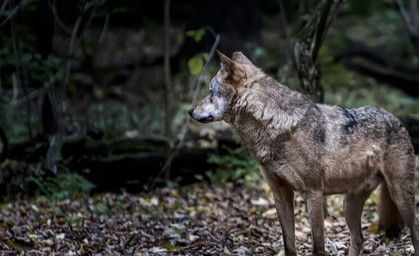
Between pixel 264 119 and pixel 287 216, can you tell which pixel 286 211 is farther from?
pixel 264 119

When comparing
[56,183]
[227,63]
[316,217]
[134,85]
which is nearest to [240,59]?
[227,63]

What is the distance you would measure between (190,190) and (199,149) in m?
0.83

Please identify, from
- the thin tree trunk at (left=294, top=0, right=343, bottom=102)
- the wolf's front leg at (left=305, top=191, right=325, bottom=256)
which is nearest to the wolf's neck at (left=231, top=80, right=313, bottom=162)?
the wolf's front leg at (left=305, top=191, right=325, bottom=256)

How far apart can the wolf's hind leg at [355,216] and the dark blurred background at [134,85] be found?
7.56ft

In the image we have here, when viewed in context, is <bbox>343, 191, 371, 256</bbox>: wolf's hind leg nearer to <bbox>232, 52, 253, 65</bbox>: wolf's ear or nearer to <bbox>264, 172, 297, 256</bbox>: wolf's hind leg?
<bbox>264, 172, 297, 256</bbox>: wolf's hind leg

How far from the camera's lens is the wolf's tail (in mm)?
7027

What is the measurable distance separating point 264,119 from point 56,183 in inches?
170

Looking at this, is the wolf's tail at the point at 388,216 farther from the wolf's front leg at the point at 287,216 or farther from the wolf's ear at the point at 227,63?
the wolf's ear at the point at 227,63

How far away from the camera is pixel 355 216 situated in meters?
7.05

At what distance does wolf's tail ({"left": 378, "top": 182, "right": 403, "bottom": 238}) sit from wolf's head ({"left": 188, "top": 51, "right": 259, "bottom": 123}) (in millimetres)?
1987

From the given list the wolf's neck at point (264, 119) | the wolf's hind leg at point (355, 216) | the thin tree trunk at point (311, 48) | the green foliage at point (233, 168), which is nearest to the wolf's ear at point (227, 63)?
the wolf's neck at point (264, 119)

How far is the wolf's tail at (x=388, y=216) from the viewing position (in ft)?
23.1

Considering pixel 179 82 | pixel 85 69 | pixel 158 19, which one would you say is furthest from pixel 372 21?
pixel 85 69

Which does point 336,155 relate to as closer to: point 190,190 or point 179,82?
point 190,190
